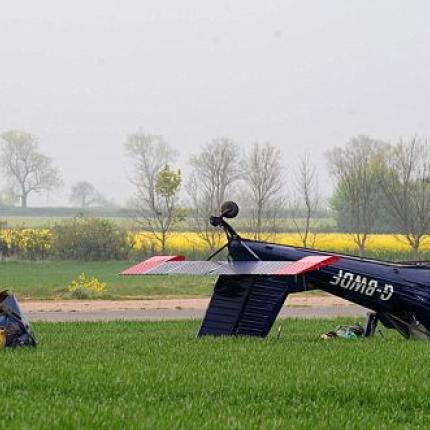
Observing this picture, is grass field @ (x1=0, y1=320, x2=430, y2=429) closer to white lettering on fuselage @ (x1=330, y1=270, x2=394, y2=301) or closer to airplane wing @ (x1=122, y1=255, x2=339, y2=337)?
airplane wing @ (x1=122, y1=255, x2=339, y2=337)

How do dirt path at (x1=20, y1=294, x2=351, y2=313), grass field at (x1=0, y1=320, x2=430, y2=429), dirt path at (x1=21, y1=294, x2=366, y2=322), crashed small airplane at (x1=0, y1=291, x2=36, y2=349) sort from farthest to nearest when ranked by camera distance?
dirt path at (x1=20, y1=294, x2=351, y2=313) < dirt path at (x1=21, y1=294, x2=366, y2=322) < crashed small airplane at (x1=0, y1=291, x2=36, y2=349) < grass field at (x1=0, y1=320, x2=430, y2=429)

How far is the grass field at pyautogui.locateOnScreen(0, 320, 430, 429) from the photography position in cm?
894

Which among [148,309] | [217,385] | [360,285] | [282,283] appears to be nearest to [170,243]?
[148,309]

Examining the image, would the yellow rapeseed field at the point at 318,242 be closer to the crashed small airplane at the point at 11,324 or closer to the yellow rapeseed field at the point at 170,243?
the yellow rapeseed field at the point at 170,243

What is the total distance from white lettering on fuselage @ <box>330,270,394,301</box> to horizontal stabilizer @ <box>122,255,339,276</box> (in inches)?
12.2

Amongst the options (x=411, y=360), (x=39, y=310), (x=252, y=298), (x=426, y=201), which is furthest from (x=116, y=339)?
(x=426, y=201)

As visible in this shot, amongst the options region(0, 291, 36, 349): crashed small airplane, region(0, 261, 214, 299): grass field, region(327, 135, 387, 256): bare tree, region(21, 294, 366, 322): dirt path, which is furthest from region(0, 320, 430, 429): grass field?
region(327, 135, 387, 256): bare tree

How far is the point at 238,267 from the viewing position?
15781 millimetres

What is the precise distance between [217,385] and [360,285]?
5774 mm

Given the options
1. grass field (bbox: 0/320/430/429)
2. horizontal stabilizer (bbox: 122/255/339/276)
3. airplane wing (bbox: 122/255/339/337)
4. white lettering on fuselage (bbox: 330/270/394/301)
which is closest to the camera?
grass field (bbox: 0/320/430/429)

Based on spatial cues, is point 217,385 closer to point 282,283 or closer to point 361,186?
point 282,283

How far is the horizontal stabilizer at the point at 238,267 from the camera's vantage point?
15.2 m

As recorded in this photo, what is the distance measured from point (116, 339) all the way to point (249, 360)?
165 inches

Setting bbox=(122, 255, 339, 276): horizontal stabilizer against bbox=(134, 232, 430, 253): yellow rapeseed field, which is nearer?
bbox=(122, 255, 339, 276): horizontal stabilizer
